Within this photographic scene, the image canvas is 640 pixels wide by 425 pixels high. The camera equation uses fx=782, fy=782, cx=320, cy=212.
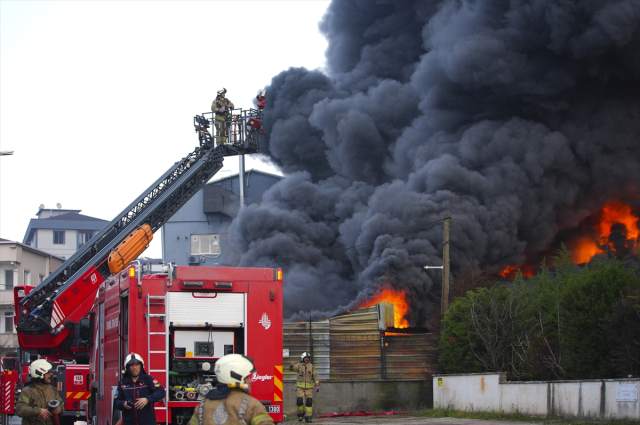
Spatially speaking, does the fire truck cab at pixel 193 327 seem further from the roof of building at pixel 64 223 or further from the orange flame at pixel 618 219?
the roof of building at pixel 64 223

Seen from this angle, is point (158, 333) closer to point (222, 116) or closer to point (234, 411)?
point (234, 411)

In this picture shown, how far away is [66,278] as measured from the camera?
21.0m

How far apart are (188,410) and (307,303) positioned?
23677 mm

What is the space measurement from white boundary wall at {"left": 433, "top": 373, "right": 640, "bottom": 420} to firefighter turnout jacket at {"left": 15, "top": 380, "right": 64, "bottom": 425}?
8.46 m

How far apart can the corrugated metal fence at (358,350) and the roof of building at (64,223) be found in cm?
4809

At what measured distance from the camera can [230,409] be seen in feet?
16.4

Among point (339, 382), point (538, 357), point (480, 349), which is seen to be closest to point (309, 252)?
point (339, 382)

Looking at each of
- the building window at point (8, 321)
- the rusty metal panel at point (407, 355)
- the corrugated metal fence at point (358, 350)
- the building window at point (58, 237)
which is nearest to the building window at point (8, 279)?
the building window at point (8, 321)

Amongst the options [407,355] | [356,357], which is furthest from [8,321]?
[407,355]

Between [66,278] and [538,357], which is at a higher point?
[66,278]

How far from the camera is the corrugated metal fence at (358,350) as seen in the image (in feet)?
73.9

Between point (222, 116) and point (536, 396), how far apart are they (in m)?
17.0

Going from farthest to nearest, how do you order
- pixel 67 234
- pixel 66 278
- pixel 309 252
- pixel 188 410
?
pixel 67 234 → pixel 309 252 → pixel 66 278 → pixel 188 410

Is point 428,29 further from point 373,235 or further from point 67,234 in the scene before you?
point 67,234
